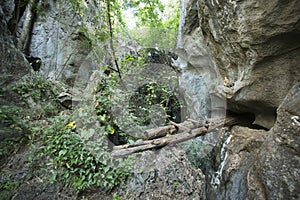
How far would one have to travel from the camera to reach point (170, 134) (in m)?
2.94

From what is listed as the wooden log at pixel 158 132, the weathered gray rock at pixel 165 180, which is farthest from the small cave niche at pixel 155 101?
the wooden log at pixel 158 132

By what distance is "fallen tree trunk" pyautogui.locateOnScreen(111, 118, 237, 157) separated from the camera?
2.53 m

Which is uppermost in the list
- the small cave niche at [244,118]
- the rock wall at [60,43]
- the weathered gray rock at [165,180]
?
the rock wall at [60,43]

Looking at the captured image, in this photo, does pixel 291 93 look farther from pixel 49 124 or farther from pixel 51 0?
pixel 51 0

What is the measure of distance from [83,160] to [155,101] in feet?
12.5

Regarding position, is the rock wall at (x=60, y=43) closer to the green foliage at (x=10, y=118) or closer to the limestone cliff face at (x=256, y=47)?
the green foliage at (x=10, y=118)

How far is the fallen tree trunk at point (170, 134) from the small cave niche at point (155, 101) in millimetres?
2340

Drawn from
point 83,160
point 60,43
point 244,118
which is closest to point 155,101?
point 244,118

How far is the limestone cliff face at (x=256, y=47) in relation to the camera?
177cm

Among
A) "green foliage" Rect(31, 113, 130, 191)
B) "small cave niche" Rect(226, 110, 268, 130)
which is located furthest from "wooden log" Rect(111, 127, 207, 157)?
"small cave niche" Rect(226, 110, 268, 130)

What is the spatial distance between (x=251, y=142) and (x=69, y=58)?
798 centimetres

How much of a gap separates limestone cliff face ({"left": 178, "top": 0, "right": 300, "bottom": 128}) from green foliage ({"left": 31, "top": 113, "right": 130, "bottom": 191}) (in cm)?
279

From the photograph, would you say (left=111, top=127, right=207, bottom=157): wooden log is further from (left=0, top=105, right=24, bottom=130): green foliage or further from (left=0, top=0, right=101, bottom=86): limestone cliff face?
(left=0, top=0, right=101, bottom=86): limestone cliff face

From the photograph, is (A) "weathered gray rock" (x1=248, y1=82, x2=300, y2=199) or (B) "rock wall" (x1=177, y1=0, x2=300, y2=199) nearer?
(A) "weathered gray rock" (x1=248, y1=82, x2=300, y2=199)
